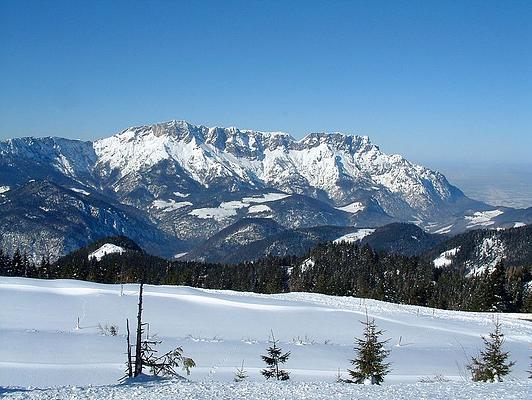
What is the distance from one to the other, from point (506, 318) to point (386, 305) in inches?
306

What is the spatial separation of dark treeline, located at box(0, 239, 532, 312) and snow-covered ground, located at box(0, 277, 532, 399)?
97.7 ft

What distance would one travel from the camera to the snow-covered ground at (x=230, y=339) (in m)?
10.6

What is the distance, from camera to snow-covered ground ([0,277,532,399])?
10594 mm

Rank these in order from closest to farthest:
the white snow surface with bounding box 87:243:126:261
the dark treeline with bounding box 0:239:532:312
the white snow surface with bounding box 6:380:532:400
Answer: the white snow surface with bounding box 6:380:532:400
the dark treeline with bounding box 0:239:532:312
the white snow surface with bounding box 87:243:126:261

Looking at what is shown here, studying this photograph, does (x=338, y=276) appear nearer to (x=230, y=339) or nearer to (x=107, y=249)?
(x=230, y=339)

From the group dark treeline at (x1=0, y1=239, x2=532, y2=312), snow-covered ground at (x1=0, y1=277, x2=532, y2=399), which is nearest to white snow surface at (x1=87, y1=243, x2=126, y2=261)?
dark treeline at (x1=0, y1=239, x2=532, y2=312)

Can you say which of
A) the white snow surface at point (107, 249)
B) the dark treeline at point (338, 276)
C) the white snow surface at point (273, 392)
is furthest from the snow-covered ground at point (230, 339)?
the white snow surface at point (107, 249)

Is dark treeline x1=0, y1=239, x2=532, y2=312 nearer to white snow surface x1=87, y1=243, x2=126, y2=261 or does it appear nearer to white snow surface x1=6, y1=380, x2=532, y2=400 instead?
white snow surface x1=87, y1=243, x2=126, y2=261

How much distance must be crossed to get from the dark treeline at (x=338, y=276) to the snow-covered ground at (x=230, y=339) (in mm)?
29768

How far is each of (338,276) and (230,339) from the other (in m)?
78.6

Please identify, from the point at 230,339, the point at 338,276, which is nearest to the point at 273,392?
the point at 230,339

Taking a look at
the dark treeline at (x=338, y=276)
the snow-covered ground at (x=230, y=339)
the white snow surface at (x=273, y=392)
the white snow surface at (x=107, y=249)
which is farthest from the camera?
the white snow surface at (x=107, y=249)

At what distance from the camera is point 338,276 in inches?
3922

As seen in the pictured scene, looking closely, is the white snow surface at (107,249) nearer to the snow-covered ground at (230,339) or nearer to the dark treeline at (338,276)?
the dark treeline at (338,276)
